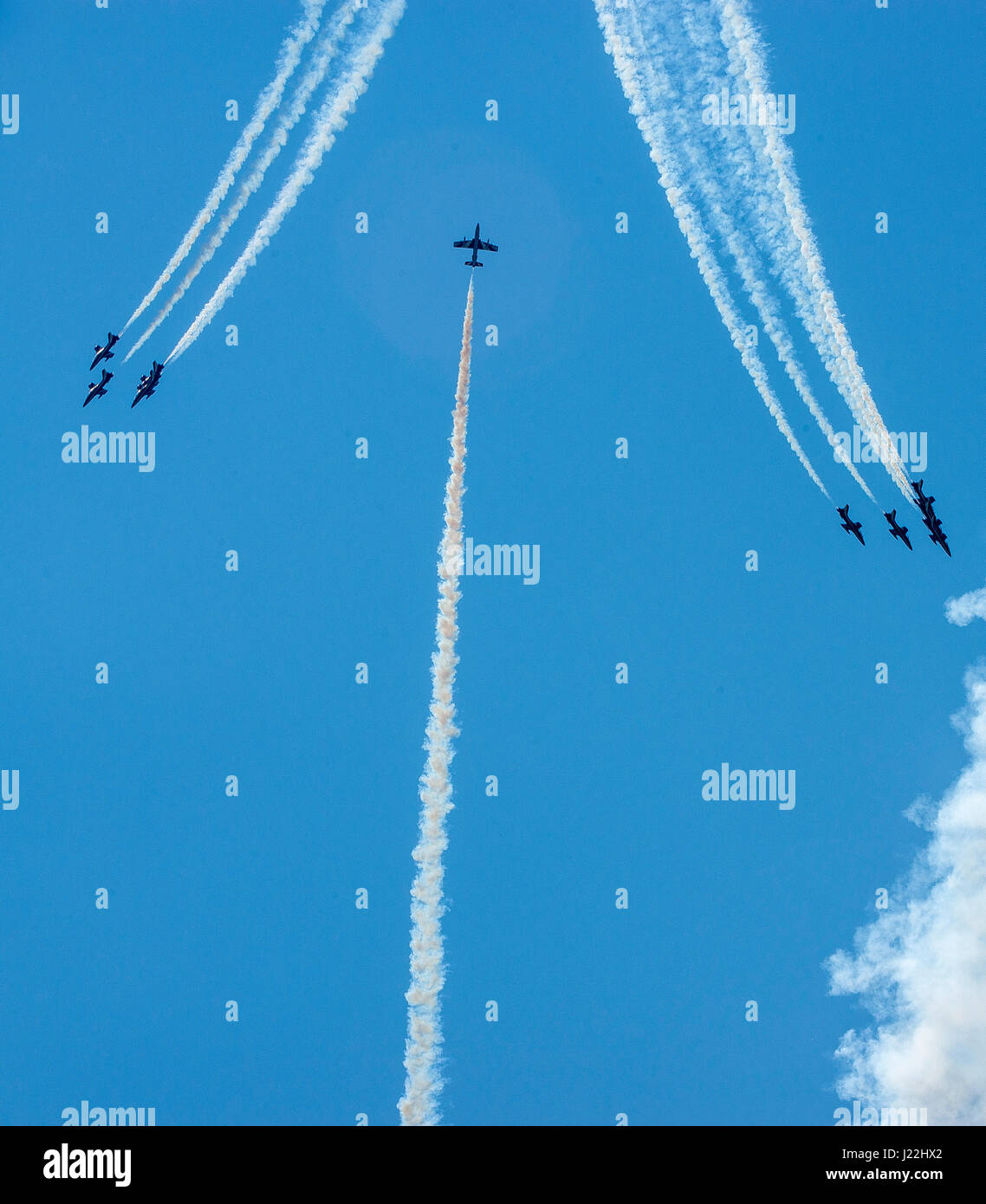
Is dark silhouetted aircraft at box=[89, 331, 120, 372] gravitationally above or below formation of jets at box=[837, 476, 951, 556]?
above

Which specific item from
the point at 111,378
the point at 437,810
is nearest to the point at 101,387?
the point at 111,378

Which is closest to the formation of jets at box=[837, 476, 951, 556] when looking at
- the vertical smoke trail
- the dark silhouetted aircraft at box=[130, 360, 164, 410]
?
the vertical smoke trail

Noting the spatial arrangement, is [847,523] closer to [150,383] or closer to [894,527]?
[894,527]

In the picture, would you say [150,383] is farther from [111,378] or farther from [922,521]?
[922,521]

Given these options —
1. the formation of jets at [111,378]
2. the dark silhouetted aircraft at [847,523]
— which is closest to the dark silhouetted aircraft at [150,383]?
the formation of jets at [111,378]

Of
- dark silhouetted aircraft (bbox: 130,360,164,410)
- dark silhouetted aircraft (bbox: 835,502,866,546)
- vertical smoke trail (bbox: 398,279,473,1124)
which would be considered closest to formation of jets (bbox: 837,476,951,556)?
dark silhouetted aircraft (bbox: 835,502,866,546)

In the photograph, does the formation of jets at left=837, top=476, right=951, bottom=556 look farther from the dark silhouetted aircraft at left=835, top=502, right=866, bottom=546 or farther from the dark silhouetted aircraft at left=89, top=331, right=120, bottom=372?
the dark silhouetted aircraft at left=89, top=331, right=120, bottom=372

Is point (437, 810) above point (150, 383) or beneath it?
beneath

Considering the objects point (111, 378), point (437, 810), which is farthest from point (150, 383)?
point (437, 810)
